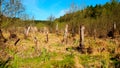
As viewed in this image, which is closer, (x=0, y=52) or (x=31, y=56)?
(x=0, y=52)

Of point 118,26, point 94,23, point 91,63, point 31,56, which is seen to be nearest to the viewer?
point 91,63

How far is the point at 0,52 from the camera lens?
12.9 metres

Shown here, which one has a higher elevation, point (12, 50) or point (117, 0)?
point (117, 0)

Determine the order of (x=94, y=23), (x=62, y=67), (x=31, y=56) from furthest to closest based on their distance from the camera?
1. (x=94, y=23)
2. (x=31, y=56)
3. (x=62, y=67)

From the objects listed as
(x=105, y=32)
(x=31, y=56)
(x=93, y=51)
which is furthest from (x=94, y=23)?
(x=31, y=56)

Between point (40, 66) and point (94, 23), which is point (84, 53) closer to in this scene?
point (40, 66)

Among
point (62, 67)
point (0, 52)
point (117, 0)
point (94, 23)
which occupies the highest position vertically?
point (117, 0)

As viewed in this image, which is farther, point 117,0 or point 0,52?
point 117,0

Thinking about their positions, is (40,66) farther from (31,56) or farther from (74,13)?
(74,13)

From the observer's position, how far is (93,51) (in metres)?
16.9

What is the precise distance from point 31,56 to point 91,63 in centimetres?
415

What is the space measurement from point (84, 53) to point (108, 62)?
11.8 ft

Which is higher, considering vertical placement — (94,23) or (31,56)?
(94,23)

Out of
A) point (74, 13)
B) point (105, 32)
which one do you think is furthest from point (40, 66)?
point (74, 13)
